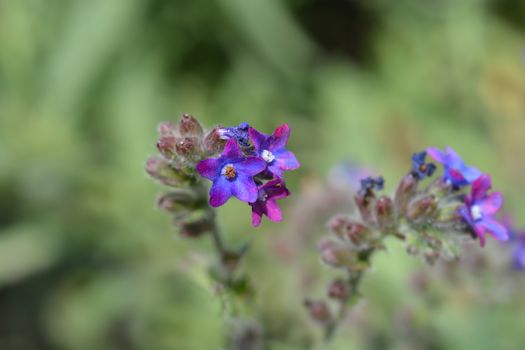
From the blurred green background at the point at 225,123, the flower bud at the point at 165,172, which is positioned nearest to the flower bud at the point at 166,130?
the flower bud at the point at 165,172

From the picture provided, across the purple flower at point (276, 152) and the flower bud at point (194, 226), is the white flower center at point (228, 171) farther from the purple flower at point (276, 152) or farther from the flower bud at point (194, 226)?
the flower bud at point (194, 226)

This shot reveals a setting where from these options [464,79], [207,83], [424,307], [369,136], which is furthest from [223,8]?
[424,307]

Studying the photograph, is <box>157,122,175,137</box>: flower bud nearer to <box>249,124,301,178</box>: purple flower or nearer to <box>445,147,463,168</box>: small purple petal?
Result: <box>249,124,301,178</box>: purple flower

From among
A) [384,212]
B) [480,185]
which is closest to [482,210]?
[480,185]

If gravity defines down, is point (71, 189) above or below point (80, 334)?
above

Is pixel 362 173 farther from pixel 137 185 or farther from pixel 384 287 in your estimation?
pixel 137 185

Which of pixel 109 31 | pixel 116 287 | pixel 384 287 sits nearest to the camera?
pixel 384 287

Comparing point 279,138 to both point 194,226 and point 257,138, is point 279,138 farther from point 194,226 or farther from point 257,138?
point 194,226

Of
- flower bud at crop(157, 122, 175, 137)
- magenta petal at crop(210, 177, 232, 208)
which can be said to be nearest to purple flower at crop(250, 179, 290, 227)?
magenta petal at crop(210, 177, 232, 208)
